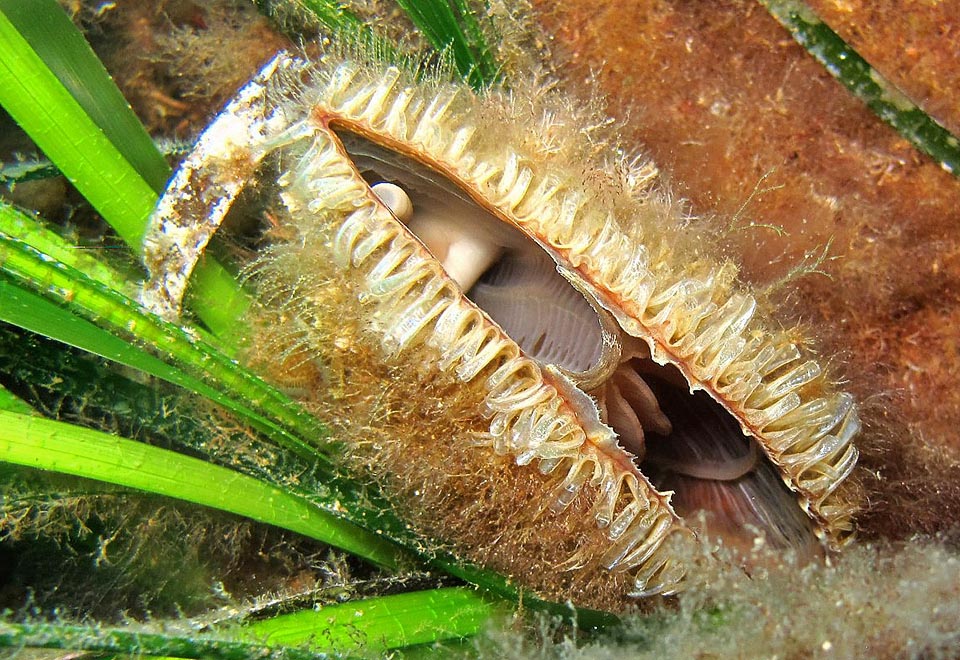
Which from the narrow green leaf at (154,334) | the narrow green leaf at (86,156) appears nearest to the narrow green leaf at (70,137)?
the narrow green leaf at (86,156)

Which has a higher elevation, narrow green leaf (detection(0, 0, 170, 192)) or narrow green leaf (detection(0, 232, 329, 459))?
narrow green leaf (detection(0, 0, 170, 192))

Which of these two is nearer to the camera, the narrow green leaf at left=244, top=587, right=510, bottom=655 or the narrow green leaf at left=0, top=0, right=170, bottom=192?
the narrow green leaf at left=244, top=587, right=510, bottom=655

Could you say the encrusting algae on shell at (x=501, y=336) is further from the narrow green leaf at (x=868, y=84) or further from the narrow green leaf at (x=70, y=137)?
the narrow green leaf at (x=868, y=84)

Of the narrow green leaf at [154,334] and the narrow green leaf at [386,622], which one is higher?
the narrow green leaf at [154,334]

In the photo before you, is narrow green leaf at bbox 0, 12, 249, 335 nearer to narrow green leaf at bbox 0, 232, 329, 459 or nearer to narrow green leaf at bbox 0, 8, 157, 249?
narrow green leaf at bbox 0, 8, 157, 249

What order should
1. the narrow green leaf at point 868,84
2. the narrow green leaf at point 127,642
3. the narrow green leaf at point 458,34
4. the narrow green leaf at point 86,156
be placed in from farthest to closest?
the narrow green leaf at point 458,34, the narrow green leaf at point 86,156, the narrow green leaf at point 868,84, the narrow green leaf at point 127,642

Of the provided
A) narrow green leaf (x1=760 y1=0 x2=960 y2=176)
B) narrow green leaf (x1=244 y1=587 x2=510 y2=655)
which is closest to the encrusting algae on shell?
narrow green leaf (x1=244 y1=587 x2=510 y2=655)
